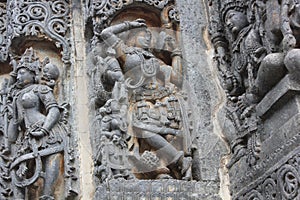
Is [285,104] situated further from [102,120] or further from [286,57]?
[102,120]

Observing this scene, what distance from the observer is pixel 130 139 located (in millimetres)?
4176

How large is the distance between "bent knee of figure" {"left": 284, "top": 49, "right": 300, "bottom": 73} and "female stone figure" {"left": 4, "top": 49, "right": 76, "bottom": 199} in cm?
174

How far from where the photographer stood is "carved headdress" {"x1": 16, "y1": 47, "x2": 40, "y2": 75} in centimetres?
466

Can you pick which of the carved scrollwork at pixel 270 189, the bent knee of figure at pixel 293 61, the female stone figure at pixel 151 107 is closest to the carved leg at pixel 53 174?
the female stone figure at pixel 151 107

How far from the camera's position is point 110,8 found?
4.72 meters

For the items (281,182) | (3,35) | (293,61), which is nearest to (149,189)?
(281,182)

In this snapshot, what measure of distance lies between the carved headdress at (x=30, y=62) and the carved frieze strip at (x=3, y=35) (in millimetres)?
236

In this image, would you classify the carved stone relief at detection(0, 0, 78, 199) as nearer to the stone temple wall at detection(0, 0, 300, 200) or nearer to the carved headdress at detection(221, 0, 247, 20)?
the stone temple wall at detection(0, 0, 300, 200)

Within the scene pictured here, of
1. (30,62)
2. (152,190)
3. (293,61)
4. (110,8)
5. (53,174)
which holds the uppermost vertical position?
(110,8)

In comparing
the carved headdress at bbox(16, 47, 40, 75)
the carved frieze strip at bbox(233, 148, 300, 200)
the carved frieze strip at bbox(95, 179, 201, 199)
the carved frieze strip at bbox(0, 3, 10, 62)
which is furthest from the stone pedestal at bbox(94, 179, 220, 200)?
the carved frieze strip at bbox(0, 3, 10, 62)

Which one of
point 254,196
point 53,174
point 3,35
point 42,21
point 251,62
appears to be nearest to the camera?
point 254,196

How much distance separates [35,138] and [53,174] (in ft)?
0.99

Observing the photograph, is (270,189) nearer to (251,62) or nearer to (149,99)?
(251,62)

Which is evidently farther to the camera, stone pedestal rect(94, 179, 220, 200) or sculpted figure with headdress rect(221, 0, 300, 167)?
stone pedestal rect(94, 179, 220, 200)
